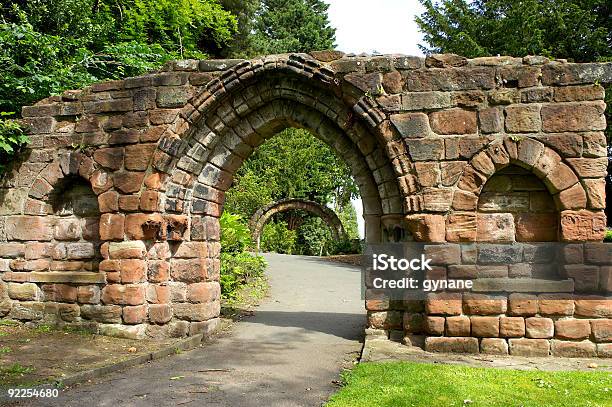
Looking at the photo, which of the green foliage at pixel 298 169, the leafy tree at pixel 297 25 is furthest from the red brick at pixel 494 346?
the leafy tree at pixel 297 25

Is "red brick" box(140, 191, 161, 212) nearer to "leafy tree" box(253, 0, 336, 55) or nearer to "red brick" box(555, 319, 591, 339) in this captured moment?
"red brick" box(555, 319, 591, 339)

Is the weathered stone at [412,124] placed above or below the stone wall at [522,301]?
above

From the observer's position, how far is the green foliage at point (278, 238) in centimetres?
2478

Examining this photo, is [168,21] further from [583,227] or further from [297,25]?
[297,25]

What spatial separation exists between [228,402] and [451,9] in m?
15.9

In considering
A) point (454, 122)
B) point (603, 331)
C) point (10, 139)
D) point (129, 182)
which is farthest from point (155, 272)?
point (603, 331)

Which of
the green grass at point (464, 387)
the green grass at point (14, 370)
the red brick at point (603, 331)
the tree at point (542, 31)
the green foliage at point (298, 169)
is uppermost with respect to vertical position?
the tree at point (542, 31)

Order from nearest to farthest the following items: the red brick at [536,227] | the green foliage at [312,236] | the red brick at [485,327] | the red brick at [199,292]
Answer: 1. the red brick at [485,327]
2. the red brick at [536,227]
3. the red brick at [199,292]
4. the green foliage at [312,236]

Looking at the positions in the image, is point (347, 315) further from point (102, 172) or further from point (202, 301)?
point (102, 172)

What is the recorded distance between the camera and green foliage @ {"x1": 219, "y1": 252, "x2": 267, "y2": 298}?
10836 mm

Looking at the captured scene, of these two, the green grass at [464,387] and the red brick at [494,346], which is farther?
the red brick at [494,346]

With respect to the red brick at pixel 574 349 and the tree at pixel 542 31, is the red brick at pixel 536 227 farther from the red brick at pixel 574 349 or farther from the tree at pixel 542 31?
the tree at pixel 542 31

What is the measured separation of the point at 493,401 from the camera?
14.3ft

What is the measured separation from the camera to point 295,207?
22.3m
